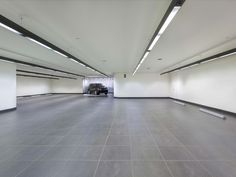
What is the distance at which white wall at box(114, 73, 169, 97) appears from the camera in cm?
1409

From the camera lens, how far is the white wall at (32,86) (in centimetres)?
1548

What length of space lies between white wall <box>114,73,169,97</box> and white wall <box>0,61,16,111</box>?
8.54m

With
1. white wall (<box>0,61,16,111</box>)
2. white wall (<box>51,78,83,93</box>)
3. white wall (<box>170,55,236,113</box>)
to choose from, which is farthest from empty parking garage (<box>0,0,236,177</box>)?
white wall (<box>51,78,83,93</box>)

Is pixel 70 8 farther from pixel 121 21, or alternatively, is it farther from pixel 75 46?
pixel 75 46

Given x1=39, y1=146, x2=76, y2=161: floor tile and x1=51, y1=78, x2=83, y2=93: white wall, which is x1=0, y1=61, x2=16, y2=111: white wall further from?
x1=51, y1=78, x2=83, y2=93: white wall

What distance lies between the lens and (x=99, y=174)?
229 cm

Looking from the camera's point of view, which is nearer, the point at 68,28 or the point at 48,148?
the point at 48,148

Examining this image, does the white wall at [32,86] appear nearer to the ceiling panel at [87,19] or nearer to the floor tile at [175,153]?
the ceiling panel at [87,19]

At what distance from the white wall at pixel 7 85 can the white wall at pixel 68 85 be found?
12.5 meters

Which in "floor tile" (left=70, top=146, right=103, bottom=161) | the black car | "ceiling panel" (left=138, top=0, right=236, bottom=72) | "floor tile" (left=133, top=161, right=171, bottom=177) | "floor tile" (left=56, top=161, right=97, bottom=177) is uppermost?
"ceiling panel" (left=138, top=0, right=236, bottom=72)

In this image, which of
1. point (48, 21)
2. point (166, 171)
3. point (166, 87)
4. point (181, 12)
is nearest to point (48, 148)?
point (166, 171)

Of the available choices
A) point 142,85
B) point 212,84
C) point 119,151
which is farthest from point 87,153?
point 142,85

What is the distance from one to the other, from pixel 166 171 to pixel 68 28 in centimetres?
384

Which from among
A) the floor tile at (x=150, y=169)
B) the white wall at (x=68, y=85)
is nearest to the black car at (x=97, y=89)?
the white wall at (x=68, y=85)
